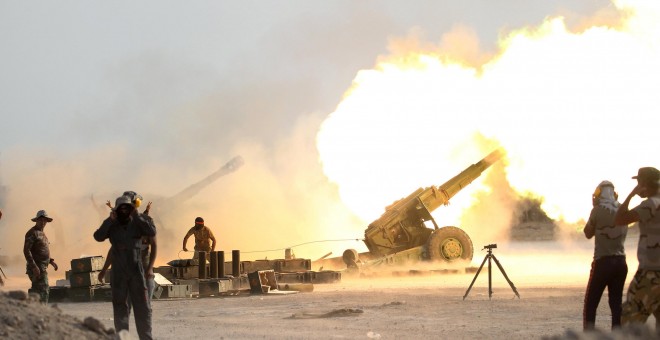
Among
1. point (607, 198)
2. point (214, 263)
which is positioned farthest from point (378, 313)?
point (214, 263)

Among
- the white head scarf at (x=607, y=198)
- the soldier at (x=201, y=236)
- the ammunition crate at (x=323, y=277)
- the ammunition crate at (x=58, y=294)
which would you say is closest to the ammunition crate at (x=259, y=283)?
the soldier at (x=201, y=236)

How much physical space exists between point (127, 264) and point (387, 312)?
22.2 feet

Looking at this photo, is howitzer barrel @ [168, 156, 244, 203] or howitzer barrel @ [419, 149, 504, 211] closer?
howitzer barrel @ [419, 149, 504, 211]

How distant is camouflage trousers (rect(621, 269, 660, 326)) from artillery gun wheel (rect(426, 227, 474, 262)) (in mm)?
18177

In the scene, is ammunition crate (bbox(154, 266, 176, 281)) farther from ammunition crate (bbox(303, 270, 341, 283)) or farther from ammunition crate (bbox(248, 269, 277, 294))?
ammunition crate (bbox(303, 270, 341, 283))

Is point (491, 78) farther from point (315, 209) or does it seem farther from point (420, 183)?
point (315, 209)

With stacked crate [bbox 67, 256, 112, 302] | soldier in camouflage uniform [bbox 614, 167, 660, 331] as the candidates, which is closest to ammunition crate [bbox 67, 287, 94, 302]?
stacked crate [bbox 67, 256, 112, 302]

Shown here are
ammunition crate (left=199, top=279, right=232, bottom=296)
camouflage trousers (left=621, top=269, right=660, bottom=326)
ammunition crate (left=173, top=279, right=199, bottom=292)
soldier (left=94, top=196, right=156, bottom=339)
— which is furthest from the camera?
ammunition crate (left=173, top=279, right=199, bottom=292)

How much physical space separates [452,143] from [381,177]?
2785 millimetres

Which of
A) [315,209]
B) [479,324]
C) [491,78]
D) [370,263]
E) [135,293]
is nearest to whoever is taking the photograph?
[135,293]

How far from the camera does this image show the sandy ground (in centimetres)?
1450

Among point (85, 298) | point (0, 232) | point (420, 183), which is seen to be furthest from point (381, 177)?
point (0, 232)

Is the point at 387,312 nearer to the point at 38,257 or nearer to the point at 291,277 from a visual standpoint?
the point at 38,257

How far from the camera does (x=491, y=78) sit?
31.0 metres
